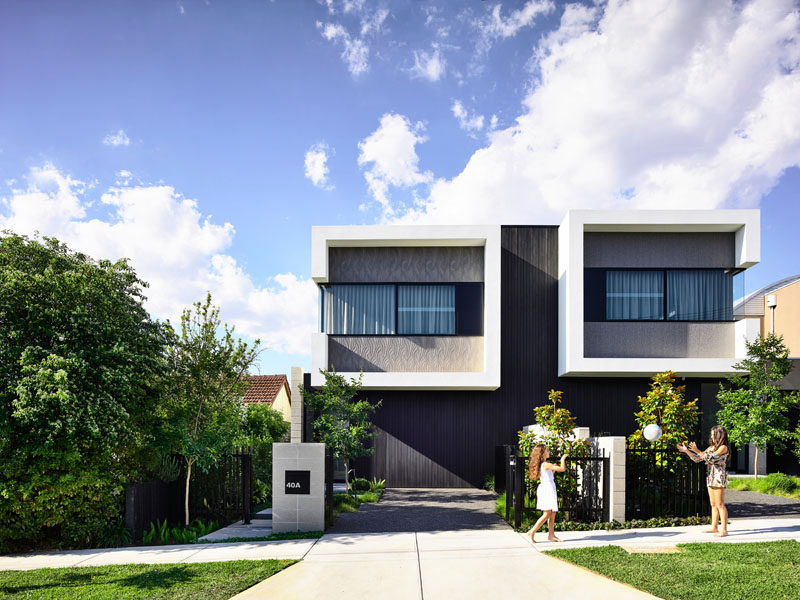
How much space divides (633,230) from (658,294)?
2.04m

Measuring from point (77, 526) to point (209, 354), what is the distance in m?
3.81

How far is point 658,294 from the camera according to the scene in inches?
685

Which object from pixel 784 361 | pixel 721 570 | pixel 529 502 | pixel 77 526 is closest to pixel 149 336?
pixel 77 526

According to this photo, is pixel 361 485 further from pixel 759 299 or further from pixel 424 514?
pixel 759 299

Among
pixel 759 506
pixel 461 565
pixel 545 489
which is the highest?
pixel 545 489

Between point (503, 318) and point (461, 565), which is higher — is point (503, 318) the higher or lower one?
the higher one

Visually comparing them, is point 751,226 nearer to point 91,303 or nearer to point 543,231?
point 543,231

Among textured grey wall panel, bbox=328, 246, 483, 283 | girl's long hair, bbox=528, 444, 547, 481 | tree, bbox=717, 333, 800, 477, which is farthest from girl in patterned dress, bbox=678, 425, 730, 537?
textured grey wall panel, bbox=328, 246, 483, 283

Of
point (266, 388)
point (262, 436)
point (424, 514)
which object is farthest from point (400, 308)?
point (266, 388)

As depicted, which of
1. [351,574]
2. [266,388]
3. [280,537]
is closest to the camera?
[351,574]

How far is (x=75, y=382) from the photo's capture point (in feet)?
34.2

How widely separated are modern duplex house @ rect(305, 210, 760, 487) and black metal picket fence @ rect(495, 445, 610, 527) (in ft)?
17.3

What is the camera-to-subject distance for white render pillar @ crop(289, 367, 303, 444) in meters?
16.6

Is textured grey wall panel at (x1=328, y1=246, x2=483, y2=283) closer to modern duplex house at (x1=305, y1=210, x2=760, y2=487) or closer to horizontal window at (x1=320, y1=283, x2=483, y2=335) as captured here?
modern duplex house at (x1=305, y1=210, x2=760, y2=487)
